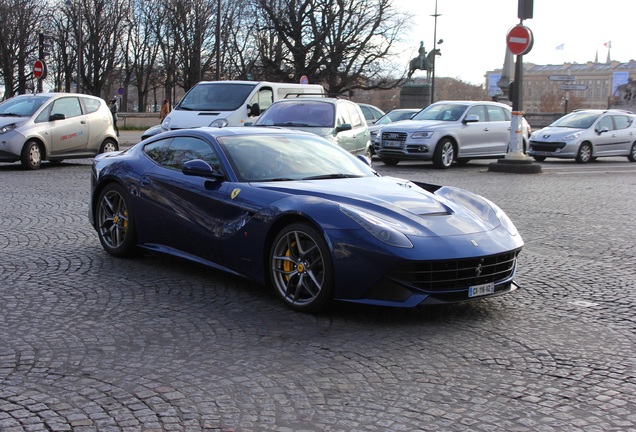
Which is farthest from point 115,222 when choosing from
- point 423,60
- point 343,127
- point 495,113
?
point 423,60

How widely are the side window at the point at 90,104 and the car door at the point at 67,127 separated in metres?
0.19

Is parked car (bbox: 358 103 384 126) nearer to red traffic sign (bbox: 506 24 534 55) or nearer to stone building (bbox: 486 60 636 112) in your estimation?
red traffic sign (bbox: 506 24 534 55)

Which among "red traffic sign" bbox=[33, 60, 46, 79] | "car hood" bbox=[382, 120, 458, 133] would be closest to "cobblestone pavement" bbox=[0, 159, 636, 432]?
"car hood" bbox=[382, 120, 458, 133]

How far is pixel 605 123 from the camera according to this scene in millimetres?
24578

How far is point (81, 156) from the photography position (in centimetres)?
1820

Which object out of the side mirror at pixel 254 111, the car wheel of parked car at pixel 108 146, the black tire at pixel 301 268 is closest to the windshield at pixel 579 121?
the side mirror at pixel 254 111

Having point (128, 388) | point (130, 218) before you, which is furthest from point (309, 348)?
point (130, 218)

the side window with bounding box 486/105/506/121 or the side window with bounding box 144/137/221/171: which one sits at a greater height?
the side window with bounding box 486/105/506/121

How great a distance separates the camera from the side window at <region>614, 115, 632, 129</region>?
2498 centimetres

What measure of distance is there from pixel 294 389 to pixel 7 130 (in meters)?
14.2

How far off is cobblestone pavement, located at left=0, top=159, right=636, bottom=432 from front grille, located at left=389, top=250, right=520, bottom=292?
0.83 ft

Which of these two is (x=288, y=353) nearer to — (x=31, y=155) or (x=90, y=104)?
(x=31, y=155)

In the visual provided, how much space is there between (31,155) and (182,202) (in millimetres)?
11387

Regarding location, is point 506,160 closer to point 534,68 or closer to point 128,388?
point 128,388
